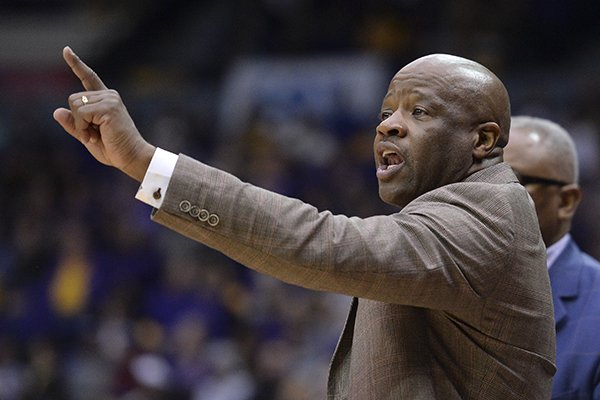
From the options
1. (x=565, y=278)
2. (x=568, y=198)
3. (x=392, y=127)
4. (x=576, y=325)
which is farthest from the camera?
(x=568, y=198)

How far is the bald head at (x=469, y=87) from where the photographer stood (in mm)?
2416

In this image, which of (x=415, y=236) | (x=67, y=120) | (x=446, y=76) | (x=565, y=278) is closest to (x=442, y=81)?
(x=446, y=76)

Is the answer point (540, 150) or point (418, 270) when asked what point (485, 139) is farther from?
point (540, 150)

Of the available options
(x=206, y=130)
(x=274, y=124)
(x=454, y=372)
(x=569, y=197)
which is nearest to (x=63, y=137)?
(x=206, y=130)

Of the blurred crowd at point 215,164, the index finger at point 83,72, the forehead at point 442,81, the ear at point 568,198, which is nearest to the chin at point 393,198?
the forehead at point 442,81

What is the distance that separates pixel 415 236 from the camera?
7.07 ft

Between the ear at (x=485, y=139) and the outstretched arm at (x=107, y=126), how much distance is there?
0.77 metres

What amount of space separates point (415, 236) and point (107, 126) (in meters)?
0.65

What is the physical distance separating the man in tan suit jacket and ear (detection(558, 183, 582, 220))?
1151 mm

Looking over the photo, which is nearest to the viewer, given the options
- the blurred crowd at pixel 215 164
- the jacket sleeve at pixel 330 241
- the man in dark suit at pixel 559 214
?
the jacket sleeve at pixel 330 241

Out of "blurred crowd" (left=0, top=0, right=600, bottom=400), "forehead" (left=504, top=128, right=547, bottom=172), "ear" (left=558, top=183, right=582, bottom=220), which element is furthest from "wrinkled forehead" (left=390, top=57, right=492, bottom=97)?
"blurred crowd" (left=0, top=0, right=600, bottom=400)

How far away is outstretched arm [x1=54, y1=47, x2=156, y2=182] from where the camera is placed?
2090mm

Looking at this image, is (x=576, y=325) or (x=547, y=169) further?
(x=547, y=169)

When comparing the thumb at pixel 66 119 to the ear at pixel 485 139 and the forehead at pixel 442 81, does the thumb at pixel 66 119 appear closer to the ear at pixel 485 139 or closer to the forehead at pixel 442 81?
the forehead at pixel 442 81
